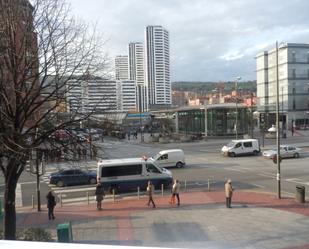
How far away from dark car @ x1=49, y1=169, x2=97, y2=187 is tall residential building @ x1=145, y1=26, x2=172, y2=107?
347 ft

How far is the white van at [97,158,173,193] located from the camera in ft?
87.6

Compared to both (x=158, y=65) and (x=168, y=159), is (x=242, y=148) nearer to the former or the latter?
(x=168, y=159)

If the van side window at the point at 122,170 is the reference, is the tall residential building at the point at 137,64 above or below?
above

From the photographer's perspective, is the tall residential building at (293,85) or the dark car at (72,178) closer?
the dark car at (72,178)

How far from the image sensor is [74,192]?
91.3ft

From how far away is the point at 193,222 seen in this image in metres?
17.8

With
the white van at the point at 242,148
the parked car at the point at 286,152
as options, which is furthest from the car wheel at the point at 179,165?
the parked car at the point at 286,152

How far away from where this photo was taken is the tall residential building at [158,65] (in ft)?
453

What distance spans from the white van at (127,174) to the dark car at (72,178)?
4.00 meters

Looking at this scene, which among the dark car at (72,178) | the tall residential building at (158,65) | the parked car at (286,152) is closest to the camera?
the dark car at (72,178)

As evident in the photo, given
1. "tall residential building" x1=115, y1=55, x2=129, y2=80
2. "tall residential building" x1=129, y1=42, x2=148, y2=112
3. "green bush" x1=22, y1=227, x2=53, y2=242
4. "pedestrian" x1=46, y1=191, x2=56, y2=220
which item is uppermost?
"tall residential building" x1=129, y1=42, x2=148, y2=112

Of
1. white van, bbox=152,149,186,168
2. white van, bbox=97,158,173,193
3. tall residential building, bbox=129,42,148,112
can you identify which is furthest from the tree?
tall residential building, bbox=129,42,148,112

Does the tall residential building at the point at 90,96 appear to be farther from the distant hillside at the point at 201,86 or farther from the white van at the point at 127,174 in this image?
the distant hillside at the point at 201,86

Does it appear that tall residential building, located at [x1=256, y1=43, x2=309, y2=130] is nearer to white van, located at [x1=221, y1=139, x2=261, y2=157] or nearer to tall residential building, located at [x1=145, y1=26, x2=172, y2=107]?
tall residential building, located at [x1=145, y1=26, x2=172, y2=107]
